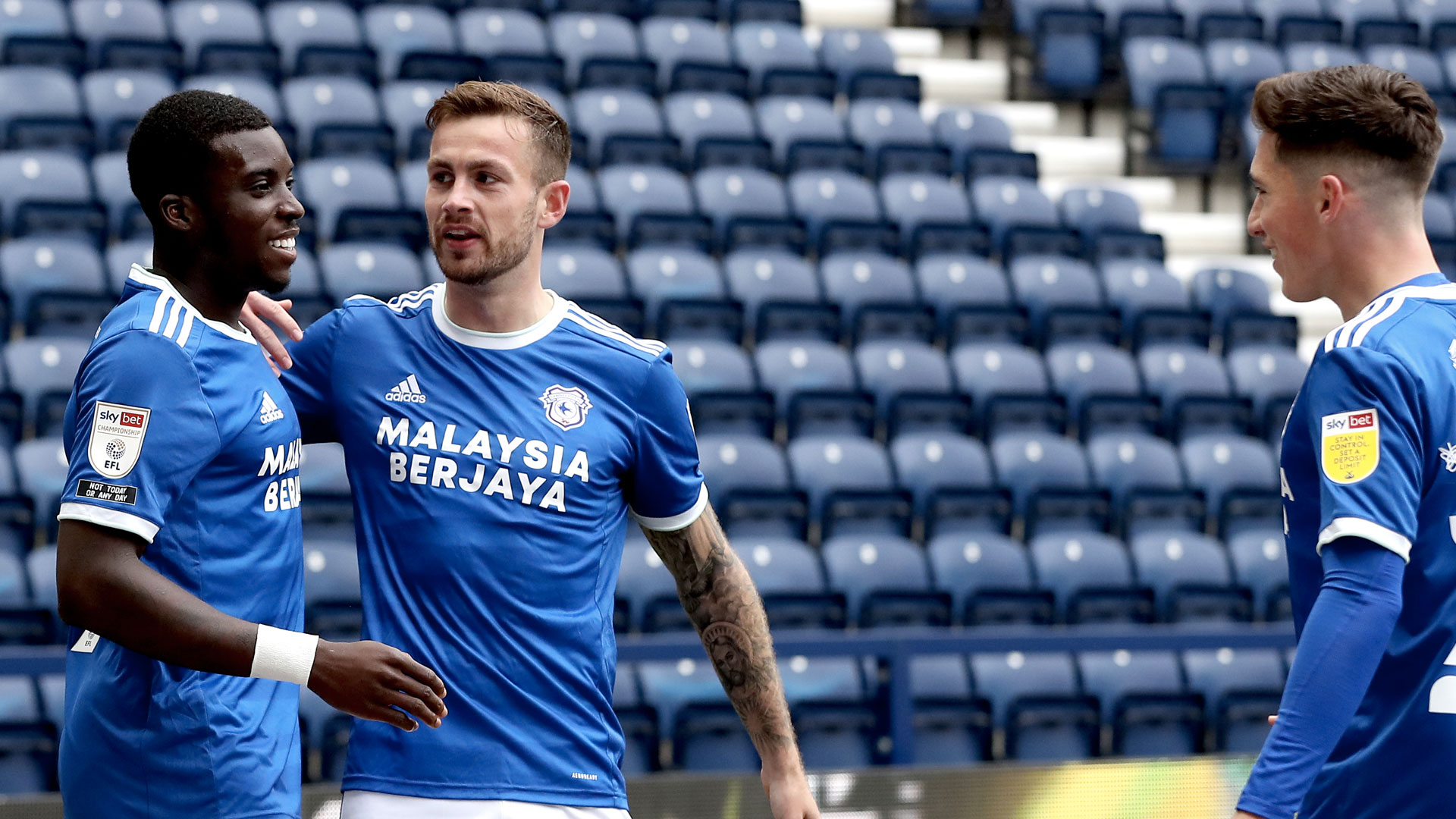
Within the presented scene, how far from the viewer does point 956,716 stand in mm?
7078

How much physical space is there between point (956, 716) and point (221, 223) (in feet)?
16.7

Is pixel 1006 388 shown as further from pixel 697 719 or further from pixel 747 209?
pixel 697 719

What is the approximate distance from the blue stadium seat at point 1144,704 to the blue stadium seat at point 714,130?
434 centimetres

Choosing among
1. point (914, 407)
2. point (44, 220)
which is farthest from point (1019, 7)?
point (44, 220)

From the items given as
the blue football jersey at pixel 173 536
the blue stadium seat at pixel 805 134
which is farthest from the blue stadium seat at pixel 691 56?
the blue football jersey at pixel 173 536

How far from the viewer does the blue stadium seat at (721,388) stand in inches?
325

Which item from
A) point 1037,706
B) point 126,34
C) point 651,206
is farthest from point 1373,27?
point 126,34

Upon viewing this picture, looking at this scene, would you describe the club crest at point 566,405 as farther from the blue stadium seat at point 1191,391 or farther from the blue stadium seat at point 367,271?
the blue stadium seat at point 1191,391

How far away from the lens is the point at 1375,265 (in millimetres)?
2537

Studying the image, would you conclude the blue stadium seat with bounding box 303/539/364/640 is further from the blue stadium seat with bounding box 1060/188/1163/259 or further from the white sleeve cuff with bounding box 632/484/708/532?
the blue stadium seat with bounding box 1060/188/1163/259

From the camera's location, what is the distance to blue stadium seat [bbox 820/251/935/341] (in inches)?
369

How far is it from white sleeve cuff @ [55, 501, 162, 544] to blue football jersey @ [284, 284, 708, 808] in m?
0.56

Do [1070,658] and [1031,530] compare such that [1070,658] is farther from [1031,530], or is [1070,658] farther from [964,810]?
[964,810]

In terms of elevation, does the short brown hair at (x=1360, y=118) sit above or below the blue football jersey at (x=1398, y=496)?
above
